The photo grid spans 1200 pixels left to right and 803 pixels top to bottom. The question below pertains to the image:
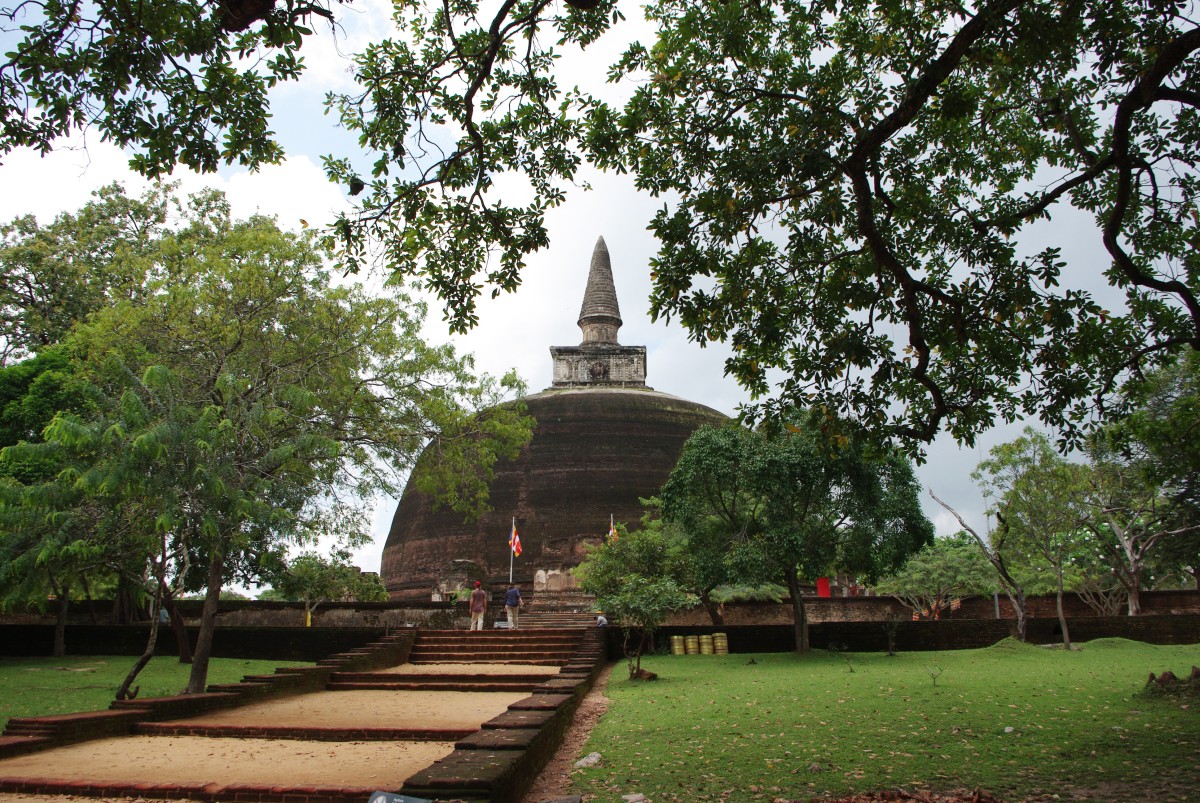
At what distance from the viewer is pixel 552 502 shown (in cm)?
2658

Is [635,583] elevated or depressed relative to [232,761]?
elevated

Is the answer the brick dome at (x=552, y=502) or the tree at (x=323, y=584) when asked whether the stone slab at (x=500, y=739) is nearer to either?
the tree at (x=323, y=584)

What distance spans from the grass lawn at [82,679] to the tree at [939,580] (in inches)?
598

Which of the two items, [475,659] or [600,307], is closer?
[475,659]

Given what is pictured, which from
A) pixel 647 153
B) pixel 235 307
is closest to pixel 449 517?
pixel 235 307

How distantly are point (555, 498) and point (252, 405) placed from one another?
16208 millimetres

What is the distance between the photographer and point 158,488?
883cm

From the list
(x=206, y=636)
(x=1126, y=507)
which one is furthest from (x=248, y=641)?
(x=1126, y=507)

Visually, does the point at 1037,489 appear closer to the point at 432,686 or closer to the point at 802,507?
the point at 802,507

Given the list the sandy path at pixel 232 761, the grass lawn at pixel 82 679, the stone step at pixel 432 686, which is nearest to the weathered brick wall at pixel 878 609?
the stone step at pixel 432 686

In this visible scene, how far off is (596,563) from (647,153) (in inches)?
439

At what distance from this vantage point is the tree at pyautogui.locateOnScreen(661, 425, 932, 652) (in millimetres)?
14219

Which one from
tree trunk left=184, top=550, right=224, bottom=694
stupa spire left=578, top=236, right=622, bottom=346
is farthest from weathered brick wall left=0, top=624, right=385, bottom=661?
stupa spire left=578, top=236, right=622, bottom=346

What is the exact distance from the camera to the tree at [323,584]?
17.3 metres
